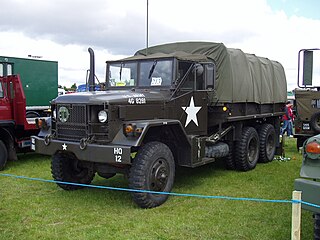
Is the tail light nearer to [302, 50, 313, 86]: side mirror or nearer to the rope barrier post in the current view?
the rope barrier post

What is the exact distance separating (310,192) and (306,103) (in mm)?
7394

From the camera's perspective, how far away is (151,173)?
18.6 ft

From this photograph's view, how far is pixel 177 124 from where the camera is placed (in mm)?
6211

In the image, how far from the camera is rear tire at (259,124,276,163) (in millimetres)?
9484

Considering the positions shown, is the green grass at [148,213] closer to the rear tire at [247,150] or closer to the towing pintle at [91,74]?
the rear tire at [247,150]

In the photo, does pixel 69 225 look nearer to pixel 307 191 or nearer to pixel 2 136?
pixel 307 191

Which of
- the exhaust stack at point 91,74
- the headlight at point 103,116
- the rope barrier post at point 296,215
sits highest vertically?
the exhaust stack at point 91,74

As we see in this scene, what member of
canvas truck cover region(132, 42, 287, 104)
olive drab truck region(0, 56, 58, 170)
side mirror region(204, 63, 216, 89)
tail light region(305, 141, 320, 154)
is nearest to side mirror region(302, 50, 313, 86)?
canvas truck cover region(132, 42, 287, 104)

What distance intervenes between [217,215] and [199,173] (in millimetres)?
2920

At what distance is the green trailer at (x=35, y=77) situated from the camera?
11.6 m

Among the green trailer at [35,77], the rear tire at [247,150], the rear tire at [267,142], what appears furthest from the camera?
the green trailer at [35,77]

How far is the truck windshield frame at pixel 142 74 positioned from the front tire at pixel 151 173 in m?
1.29

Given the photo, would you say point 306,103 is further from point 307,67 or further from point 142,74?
point 142,74

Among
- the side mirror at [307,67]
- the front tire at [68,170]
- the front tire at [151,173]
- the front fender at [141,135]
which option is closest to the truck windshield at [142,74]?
the front fender at [141,135]
